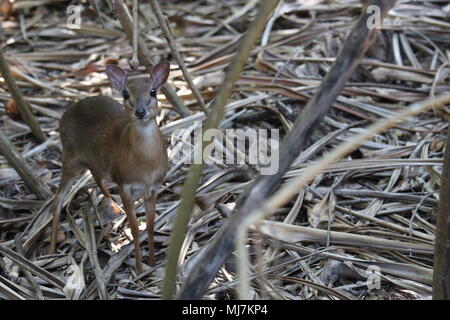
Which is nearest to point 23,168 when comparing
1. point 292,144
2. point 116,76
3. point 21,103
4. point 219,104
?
point 21,103

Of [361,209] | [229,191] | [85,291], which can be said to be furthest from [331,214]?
[85,291]

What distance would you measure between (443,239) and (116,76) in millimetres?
2085

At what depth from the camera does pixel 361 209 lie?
459cm

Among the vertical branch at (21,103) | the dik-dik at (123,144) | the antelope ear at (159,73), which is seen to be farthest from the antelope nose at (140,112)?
the vertical branch at (21,103)

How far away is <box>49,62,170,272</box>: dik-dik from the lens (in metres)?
4.02

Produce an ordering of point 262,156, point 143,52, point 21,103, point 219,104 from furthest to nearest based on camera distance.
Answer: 1. point 21,103
2. point 262,156
3. point 143,52
4. point 219,104

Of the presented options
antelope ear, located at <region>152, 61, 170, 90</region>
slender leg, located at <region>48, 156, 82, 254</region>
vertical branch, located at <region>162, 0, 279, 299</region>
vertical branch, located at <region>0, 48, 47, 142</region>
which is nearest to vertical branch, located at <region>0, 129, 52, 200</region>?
slender leg, located at <region>48, 156, 82, 254</region>

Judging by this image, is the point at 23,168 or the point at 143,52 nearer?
the point at 23,168

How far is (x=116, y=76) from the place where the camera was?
13.8 ft

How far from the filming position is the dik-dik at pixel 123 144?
4.02 metres

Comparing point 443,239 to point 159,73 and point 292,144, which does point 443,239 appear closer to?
point 292,144

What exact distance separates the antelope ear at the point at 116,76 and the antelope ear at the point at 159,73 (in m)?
0.19

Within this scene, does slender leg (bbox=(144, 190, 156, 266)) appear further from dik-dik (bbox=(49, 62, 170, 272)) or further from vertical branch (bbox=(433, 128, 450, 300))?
vertical branch (bbox=(433, 128, 450, 300))
